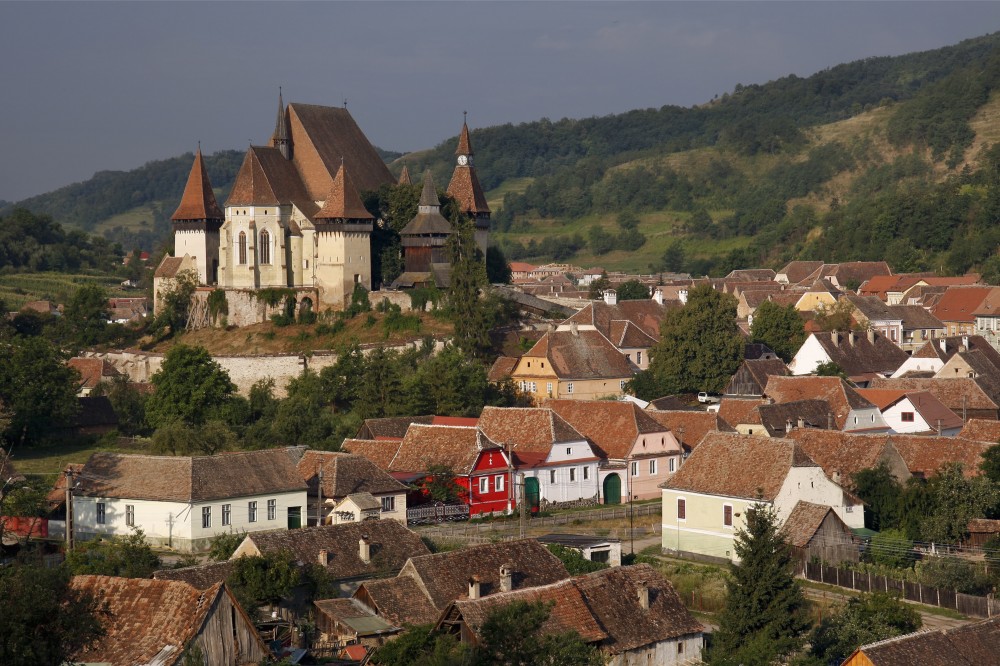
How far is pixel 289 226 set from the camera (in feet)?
219

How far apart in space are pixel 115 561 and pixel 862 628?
14663 millimetres

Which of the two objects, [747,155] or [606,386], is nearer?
[606,386]

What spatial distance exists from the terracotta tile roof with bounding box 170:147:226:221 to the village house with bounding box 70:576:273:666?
44686 millimetres

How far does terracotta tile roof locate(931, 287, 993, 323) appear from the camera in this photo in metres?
82.4

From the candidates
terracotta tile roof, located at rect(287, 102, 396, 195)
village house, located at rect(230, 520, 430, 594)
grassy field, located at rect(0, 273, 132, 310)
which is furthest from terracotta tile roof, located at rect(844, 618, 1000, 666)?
grassy field, located at rect(0, 273, 132, 310)

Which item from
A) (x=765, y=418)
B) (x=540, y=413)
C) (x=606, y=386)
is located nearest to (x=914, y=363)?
(x=606, y=386)

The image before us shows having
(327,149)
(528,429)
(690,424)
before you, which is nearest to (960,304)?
(327,149)

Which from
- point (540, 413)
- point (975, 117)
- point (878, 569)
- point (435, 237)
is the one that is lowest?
point (878, 569)

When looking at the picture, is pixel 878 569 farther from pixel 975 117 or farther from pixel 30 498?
pixel 975 117

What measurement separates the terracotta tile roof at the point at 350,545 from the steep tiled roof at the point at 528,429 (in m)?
11.8

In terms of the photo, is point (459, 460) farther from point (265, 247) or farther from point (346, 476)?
point (265, 247)

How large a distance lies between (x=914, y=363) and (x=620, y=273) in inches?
2838

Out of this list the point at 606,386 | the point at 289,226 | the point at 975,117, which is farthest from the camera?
the point at 975,117

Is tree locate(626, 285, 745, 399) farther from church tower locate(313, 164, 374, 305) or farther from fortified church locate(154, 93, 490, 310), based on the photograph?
Answer: church tower locate(313, 164, 374, 305)
